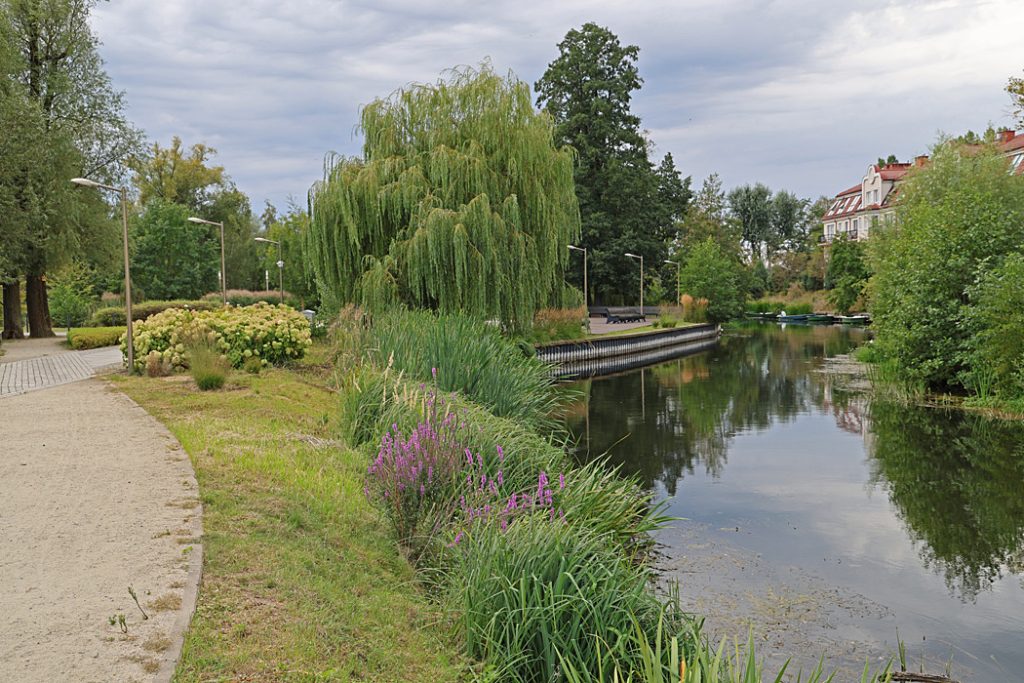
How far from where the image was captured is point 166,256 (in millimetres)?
50531

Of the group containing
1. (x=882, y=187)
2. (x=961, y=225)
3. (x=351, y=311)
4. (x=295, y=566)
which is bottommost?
(x=295, y=566)

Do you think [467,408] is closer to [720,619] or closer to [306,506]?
[306,506]

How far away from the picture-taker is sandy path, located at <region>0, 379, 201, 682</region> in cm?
416

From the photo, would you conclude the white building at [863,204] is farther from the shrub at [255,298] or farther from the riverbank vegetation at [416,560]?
the riverbank vegetation at [416,560]

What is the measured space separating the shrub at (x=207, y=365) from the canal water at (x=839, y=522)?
22.0ft

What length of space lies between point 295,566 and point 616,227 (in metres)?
47.5

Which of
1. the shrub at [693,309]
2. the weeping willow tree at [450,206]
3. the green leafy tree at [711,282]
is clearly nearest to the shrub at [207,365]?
the weeping willow tree at [450,206]

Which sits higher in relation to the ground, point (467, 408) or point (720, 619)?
point (467, 408)

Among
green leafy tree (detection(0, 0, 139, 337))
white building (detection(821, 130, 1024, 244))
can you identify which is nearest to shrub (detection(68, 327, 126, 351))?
green leafy tree (detection(0, 0, 139, 337))

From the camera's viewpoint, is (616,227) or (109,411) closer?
(109,411)

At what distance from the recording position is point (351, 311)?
17.1m

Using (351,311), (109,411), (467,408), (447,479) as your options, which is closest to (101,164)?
(351,311)

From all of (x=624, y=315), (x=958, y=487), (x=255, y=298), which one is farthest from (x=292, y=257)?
(x=958, y=487)

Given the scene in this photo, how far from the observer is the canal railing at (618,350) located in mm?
29781
